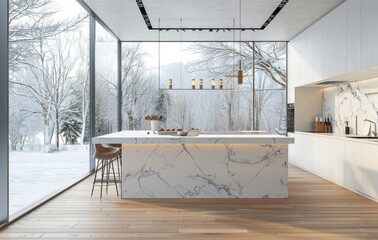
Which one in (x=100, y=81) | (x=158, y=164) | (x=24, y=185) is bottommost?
(x=24, y=185)

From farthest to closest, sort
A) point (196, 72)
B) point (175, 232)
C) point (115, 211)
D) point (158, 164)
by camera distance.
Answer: point (196, 72) → point (158, 164) → point (115, 211) → point (175, 232)

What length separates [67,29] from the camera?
779cm

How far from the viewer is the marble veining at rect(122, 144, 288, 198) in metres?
4.93

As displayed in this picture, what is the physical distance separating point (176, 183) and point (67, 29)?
4.67 metres

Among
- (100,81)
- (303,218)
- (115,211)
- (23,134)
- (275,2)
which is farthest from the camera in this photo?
(100,81)

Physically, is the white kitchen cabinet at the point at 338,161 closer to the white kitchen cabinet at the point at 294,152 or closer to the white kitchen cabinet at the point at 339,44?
the white kitchen cabinet at the point at 339,44

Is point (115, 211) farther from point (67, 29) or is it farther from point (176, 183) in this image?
point (67, 29)

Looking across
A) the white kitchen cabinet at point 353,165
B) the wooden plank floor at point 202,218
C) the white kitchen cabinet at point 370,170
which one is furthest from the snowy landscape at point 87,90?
the white kitchen cabinet at point 370,170

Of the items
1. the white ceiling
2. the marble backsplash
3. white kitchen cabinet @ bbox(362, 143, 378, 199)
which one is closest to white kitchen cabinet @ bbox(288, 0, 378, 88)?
the white ceiling

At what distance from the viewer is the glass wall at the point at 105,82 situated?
752 centimetres

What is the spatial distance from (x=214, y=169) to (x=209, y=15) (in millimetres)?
3035

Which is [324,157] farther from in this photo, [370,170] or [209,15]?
[209,15]

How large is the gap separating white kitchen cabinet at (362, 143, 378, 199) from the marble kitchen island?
1093mm

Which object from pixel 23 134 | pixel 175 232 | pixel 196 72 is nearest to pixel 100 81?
pixel 23 134
